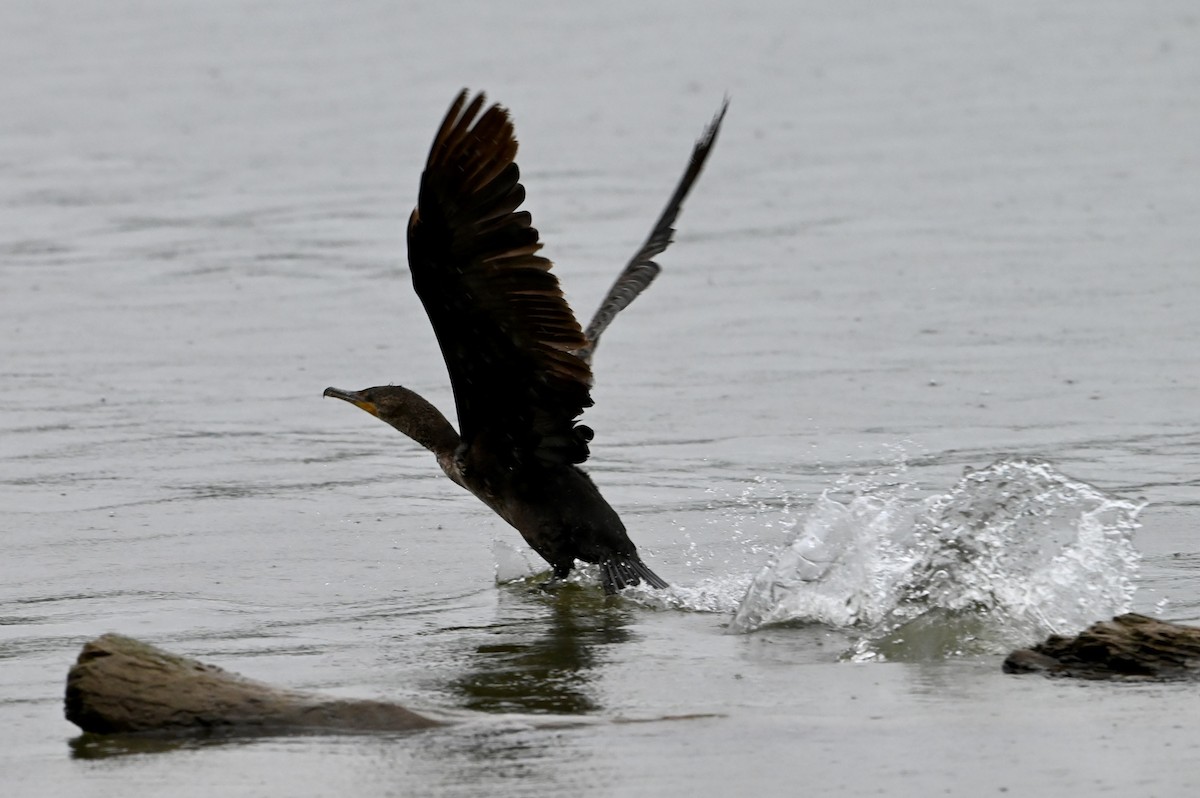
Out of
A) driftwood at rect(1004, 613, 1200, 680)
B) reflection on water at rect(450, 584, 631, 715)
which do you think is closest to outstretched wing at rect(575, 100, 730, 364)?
reflection on water at rect(450, 584, 631, 715)

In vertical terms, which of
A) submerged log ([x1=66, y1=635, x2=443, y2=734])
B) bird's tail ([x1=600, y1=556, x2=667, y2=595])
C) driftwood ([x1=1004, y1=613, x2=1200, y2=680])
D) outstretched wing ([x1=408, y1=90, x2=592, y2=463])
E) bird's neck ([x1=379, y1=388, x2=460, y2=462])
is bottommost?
submerged log ([x1=66, y1=635, x2=443, y2=734])

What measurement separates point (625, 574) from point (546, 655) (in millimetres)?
916

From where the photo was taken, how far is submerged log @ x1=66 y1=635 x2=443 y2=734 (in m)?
5.36

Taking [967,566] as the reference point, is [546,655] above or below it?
below

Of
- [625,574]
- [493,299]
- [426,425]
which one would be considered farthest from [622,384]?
[493,299]

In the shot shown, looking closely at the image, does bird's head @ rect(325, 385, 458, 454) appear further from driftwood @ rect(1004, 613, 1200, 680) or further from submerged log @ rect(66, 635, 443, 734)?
driftwood @ rect(1004, 613, 1200, 680)

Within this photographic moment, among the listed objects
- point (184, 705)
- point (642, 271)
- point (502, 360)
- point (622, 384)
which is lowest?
point (184, 705)

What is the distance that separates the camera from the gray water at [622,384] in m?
5.34

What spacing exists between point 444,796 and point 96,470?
4.75 meters

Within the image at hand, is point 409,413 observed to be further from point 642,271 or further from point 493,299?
point 642,271

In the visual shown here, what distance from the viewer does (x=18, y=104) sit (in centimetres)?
2070

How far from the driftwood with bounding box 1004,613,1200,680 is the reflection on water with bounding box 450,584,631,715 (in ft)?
4.07

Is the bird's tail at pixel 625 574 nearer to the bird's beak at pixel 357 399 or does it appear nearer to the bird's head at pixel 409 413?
the bird's head at pixel 409 413

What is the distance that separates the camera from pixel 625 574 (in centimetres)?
742
